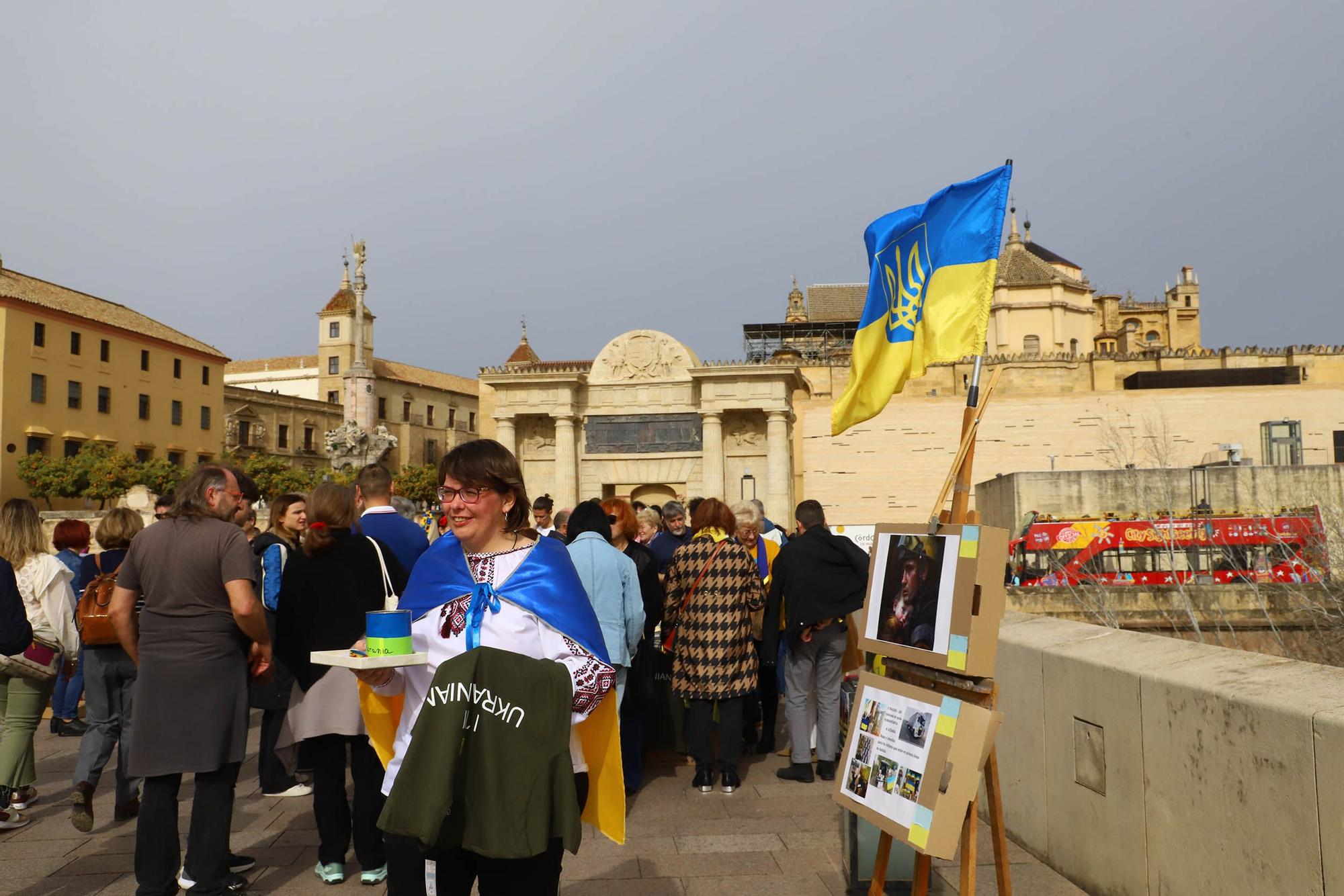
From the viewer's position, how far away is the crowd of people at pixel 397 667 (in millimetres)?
3117

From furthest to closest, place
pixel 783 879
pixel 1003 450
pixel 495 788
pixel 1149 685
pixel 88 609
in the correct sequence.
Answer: pixel 1003 450 < pixel 88 609 < pixel 783 879 < pixel 1149 685 < pixel 495 788

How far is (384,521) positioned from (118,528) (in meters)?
2.92

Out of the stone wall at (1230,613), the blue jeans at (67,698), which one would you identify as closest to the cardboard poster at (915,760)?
the blue jeans at (67,698)

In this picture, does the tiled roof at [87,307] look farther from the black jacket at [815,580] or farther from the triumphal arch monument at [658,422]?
the black jacket at [815,580]

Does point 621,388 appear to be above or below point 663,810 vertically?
above

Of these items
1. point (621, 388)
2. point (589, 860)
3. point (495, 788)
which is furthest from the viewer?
point (621, 388)

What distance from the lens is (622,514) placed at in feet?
25.0

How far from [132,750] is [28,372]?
55729 millimetres

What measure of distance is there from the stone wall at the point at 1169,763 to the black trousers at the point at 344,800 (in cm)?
335

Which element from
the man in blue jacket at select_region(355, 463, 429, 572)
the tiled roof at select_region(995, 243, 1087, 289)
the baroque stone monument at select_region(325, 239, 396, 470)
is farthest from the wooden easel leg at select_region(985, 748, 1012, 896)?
the tiled roof at select_region(995, 243, 1087, 289)

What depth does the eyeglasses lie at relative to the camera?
325 centimetres

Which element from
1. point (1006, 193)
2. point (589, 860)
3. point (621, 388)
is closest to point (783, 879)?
point (589, 860)

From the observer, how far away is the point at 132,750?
4426 mm

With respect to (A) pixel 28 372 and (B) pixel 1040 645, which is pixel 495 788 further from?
(A) pixel 28 372
